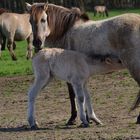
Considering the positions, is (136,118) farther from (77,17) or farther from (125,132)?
(77,17)

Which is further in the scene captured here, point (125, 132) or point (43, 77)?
point (43, 77)

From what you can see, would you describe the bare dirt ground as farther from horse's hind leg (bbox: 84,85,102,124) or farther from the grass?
the grass

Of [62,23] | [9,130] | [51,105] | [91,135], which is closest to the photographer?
[91,135]

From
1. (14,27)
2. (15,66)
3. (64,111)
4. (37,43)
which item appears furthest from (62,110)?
(14,27)

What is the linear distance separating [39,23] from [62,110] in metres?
1.92

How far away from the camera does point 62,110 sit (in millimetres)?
11359

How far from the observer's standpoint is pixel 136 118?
33.2 feet

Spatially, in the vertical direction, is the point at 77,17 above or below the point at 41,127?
above

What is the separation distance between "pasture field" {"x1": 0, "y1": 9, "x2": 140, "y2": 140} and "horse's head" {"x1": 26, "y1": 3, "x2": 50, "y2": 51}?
140 centimetres

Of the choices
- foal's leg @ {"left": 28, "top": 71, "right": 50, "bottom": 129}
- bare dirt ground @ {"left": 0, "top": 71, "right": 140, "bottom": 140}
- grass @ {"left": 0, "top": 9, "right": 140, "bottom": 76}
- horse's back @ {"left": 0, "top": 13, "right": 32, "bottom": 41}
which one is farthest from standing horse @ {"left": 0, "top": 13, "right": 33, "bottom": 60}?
foal's leg @ {"left": 28, "top": 71, "right": 50, "bottom": 129}

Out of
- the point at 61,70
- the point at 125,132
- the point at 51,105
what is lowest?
the point at 51,105

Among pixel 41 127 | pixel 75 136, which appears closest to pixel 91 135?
pixel 75 136

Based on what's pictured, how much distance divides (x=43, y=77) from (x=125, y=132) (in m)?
1.74

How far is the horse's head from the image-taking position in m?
10.3
